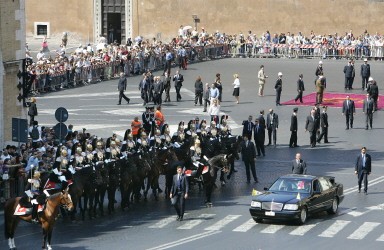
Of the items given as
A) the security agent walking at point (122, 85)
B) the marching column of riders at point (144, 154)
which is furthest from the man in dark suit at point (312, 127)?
the security agent walking at point (122, 85)

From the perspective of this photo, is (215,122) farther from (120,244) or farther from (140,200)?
(120,244)

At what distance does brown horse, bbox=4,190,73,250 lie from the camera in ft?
94.3

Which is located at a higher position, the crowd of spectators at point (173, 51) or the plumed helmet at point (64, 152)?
the crowd of spectators at point (173, 51)

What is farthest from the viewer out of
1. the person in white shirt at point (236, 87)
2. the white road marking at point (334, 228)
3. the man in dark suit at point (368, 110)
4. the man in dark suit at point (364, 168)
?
the person in white shirt at point (236, 87)

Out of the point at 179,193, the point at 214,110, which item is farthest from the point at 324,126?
the point at 179,193

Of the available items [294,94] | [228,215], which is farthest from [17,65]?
[294,94]

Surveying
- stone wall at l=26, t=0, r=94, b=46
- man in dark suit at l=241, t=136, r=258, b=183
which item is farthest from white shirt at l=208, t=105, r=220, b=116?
stone wall at l=26, t=0, r=94, b=46

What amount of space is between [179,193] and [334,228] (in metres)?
4.20

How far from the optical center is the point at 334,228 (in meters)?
31.5

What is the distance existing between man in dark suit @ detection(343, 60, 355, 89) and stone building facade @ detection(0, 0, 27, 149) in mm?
23058

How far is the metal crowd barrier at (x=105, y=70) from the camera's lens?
57312mm

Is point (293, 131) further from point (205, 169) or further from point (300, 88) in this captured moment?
point (205, 169)

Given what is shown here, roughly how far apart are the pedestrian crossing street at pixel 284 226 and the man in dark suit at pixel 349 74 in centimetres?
2627

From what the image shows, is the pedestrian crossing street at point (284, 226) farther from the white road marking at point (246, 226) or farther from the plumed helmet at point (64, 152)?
the plumed helmet at point (64, 152)
